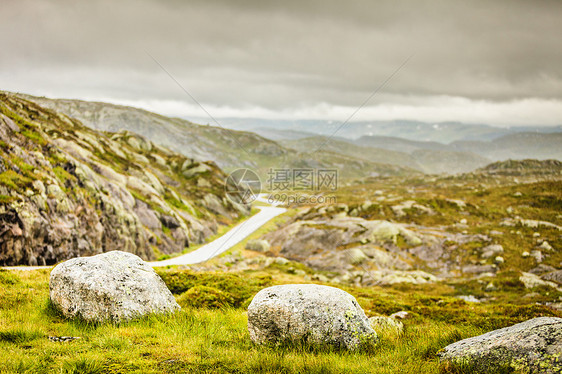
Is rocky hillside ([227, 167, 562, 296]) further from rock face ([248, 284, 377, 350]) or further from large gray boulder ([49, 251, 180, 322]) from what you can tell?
large gray boulder ([49, 251, 180, 322])

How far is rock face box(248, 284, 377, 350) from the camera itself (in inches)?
363

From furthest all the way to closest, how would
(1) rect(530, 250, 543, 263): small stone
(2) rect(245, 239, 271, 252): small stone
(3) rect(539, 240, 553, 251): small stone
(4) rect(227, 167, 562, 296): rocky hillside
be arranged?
(2) rect(245, 239, 271, 252): small stone → (3) rect(539, 240, 553, 251): small stone → (1) rect(530, 250, 543, 263): small stone → (4) rect(227, 167, 562, 296): rocky hillside

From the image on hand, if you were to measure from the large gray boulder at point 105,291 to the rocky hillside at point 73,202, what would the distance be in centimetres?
2934

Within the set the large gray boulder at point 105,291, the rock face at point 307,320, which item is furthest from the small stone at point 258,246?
the rock face at point 307,320

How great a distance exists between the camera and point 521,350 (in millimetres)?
Result: 7238

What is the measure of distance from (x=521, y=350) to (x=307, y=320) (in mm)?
5233

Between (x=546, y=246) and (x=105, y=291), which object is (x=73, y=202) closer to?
(x=105, y=291)

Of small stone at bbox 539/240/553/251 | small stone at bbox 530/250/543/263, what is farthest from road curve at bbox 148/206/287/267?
small stone at bbox 539/240/553/251

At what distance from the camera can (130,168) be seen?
269 ft

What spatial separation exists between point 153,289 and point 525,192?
116440 mm

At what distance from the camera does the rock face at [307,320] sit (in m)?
9.23

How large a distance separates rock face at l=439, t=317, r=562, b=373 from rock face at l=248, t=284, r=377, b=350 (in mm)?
2515

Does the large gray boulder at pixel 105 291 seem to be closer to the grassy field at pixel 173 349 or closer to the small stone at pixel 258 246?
the grassy field at pixel 173 349

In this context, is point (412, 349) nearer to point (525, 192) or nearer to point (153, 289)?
point (153, 289)
